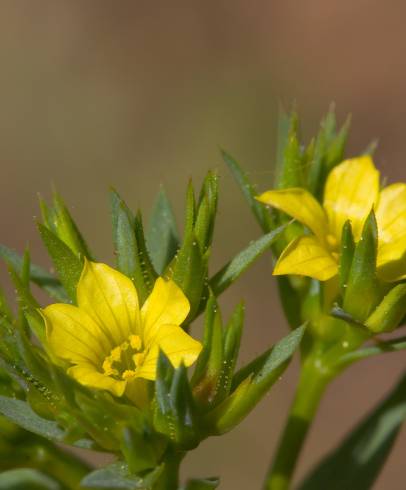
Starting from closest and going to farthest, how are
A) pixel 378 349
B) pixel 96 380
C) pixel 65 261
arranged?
1. pixel 96 380
2. pixel 65 261
3. pixel 378 349

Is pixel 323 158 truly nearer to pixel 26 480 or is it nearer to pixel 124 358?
pixel 124 358

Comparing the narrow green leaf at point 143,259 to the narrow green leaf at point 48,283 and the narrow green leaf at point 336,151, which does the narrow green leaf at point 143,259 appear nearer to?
the narrow green leaf at point 48,283

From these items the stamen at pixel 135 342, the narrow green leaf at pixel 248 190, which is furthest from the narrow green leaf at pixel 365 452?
the stamen at pixel 135 342

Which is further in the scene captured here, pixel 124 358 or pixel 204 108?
pixel 204 108

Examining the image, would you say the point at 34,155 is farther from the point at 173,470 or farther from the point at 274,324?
the point at 173,470

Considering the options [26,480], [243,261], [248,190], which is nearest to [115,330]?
[243,261]

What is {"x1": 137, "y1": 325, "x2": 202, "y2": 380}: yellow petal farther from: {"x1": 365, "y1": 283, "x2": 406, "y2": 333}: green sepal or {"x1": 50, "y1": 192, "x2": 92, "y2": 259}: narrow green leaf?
{"x1": 365, "y1": 283, "x2": 406, "y2": 333}: green sepal

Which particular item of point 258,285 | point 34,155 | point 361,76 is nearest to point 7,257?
point 258,285

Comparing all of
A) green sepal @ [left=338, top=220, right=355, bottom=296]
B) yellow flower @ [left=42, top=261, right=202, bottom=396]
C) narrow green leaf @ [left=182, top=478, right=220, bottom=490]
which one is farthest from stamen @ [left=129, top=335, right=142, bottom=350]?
green sepal @ [left=338, top=220, right=355, bottom=296]
